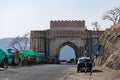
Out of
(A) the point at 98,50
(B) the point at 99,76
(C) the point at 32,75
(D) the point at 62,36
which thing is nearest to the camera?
(A) the point at 98,50

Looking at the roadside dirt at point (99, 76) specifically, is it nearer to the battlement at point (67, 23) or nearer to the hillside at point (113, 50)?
the hillside at point (113, 50)

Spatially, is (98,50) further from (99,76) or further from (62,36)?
(62,36)

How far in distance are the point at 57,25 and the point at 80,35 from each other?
6.79m

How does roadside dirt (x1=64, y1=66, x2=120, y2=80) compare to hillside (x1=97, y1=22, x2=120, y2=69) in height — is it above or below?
below

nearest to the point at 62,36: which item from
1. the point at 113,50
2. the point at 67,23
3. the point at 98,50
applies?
the point at 67,23

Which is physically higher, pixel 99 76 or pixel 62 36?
pixel 62 36

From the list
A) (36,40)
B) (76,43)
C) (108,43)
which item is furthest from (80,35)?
(108,43)

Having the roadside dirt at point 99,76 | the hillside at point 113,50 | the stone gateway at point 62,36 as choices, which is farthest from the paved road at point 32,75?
the stone gateway at point 62,36

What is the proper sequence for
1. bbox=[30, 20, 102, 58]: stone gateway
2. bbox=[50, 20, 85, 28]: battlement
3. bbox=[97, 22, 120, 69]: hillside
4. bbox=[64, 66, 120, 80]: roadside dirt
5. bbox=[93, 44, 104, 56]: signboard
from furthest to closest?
bbox=[50, 20, 85, 28]: battlement → bbox=[30, 20, 102, 58]: stone gateway → bbox=[97, 22, 120, 69]: hillside → bbox=[64, 66, 120, 80]: roadside dirt → bbox=[93, 44, 104, 56]: signboard

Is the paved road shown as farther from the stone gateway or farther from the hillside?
the stone gateway

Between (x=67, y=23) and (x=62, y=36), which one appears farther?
(x=67, y=23)

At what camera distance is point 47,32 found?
115688mm

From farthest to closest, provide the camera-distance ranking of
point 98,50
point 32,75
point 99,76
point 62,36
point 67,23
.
Result: point 67,23
point 62,36
point 32,75
point 99,76
point 98,50

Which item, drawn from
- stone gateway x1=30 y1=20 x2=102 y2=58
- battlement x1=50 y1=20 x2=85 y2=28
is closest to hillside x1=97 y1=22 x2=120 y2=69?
stone gateway x1=30 y1=20 x2=102 y2=58
